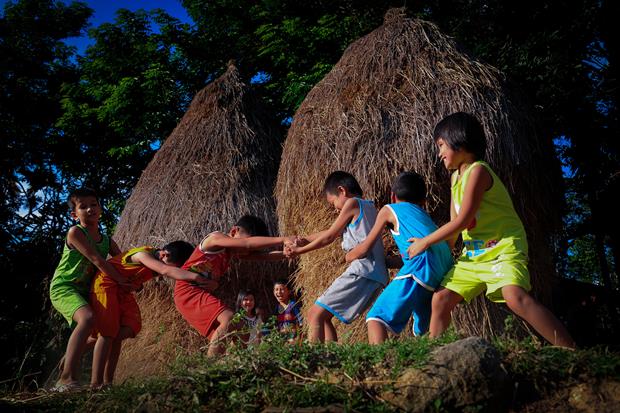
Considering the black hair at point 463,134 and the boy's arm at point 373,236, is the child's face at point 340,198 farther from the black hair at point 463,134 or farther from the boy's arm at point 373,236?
the black hair at point 463,134

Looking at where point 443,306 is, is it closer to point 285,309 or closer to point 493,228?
point 493,228

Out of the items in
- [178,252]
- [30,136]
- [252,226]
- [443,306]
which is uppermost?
[30,136]

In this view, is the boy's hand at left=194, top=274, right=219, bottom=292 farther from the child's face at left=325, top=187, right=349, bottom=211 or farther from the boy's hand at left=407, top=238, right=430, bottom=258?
the boy's hand at left=407, top=238, right=430, bottom=258

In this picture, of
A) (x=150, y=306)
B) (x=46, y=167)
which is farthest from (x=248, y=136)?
(x=46, y=167)

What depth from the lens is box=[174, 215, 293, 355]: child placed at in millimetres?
5152

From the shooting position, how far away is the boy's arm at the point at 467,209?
3639 millimetres

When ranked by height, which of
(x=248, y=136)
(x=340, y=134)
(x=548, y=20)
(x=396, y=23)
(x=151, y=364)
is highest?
(x=548, y=20)

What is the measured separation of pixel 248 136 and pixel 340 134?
9.18 feet

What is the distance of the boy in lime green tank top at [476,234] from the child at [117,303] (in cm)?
222

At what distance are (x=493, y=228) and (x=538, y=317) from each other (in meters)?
0.61

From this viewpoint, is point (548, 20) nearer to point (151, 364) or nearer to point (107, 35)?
point (151, 364)

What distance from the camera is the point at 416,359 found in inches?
113

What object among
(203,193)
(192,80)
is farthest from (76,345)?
(192,80)

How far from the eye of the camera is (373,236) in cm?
418
